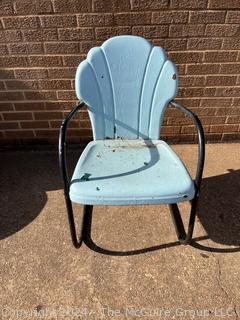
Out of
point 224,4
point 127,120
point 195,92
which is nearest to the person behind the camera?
point 127,120

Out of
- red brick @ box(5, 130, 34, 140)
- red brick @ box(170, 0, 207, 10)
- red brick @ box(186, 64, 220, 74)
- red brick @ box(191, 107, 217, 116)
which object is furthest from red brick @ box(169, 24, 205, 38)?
red brick @ box(5, 130, 34, 140)

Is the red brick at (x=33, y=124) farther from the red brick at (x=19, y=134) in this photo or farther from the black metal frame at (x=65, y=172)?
the black metal frame at (x=65, y=172)

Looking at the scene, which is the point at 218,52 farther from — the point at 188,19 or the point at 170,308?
the point at 170,308

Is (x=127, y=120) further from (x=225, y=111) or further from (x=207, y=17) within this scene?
(x=225, y=111)

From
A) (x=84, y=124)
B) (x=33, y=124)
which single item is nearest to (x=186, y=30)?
(x=84, y=124)

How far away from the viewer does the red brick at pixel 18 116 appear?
2.43 meters

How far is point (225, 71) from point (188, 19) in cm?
49

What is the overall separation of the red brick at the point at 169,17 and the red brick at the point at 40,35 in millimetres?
687

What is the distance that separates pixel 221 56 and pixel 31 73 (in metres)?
1.39

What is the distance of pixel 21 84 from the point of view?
7.50 feet

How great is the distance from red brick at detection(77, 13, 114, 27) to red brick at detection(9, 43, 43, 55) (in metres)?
0.34

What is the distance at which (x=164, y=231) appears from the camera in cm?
184

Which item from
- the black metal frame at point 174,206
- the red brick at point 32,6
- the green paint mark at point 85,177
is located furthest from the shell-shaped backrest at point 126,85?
the red brick at point 32,6

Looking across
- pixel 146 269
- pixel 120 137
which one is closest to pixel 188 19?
pixel 120 137
